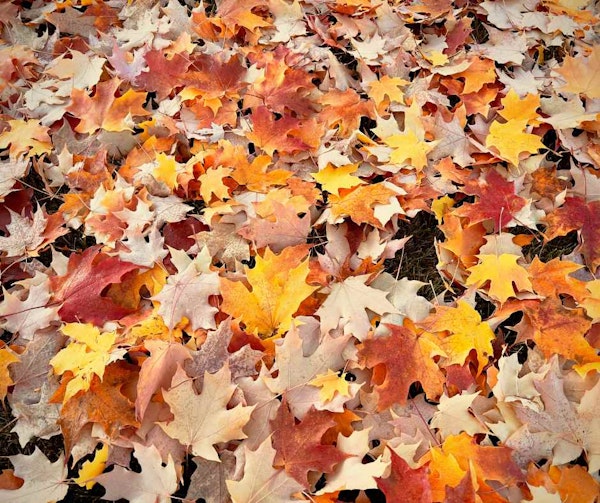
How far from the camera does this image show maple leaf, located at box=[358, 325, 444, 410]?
1.38 metres

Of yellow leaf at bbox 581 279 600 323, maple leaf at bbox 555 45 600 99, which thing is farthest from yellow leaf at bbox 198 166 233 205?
maple leaf at bbox 555 45 600 99

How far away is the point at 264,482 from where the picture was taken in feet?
3.96

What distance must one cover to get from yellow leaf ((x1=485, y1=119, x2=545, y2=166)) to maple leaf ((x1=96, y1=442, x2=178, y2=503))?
1.35 metres

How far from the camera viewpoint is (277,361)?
137 cm

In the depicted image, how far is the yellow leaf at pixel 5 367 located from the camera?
1435 mm

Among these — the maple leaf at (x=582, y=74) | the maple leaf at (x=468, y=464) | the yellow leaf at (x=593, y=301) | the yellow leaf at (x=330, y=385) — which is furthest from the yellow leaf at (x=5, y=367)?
the maple leaf at (x=582, y=74)

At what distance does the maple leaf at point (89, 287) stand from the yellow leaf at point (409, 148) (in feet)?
2.95

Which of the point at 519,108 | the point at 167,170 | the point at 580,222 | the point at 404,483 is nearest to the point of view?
the point at 404,483

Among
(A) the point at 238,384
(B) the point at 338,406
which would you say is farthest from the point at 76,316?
(B) the point at 338,406

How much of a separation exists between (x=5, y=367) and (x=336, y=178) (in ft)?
3.55

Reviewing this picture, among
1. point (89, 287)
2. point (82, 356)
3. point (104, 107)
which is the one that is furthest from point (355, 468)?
point (104, 107)

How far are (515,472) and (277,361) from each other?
59 cm

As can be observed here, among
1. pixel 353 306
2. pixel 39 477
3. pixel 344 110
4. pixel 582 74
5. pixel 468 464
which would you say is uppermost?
pixel 582 74

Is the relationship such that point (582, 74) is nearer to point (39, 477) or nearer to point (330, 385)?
point (330, 385)
